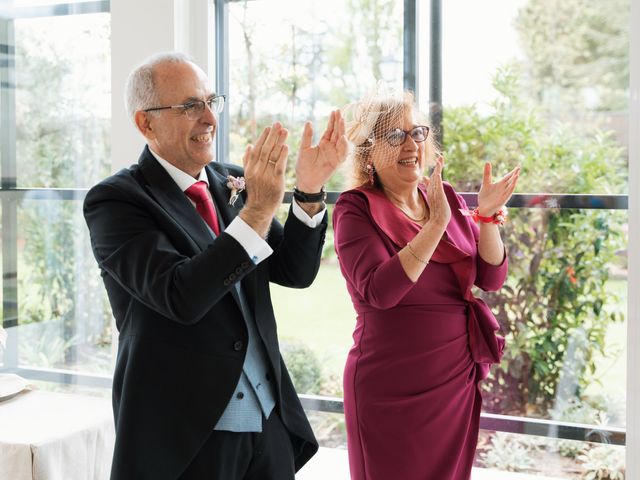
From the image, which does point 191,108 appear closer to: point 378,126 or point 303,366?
point 378,126

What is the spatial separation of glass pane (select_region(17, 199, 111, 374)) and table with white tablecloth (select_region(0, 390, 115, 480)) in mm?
808

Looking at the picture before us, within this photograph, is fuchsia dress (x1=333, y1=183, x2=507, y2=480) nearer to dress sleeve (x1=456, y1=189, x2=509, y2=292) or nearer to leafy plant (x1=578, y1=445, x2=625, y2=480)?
dress sleeve (x1=456, y1=189, x2=509, y2=292)

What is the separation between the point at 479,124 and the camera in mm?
3014

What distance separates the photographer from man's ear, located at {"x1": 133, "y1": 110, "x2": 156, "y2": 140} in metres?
1.94

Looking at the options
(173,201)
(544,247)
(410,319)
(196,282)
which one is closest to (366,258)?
(410,319)

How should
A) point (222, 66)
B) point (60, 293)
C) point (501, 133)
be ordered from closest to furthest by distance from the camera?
point (501, 133), point (222, 66), point (60, 293)

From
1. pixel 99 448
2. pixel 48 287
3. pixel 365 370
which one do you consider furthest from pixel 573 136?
pixel 48 287

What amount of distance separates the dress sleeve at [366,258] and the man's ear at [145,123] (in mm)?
699

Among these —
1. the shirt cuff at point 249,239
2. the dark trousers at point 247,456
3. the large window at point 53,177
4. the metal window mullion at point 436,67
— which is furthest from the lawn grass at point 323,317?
the shirt cuff at point 249,239

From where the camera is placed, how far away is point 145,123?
1948mm

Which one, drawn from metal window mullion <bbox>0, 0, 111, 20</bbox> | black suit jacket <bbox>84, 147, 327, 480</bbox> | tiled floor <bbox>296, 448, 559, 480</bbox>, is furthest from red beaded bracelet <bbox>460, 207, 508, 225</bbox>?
metal window mullion <bbox>0, 0, 111, 20</bbox>

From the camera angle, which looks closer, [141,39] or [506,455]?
[506,455]

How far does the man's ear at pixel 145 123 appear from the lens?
1937mm

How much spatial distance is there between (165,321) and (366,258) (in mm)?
713
